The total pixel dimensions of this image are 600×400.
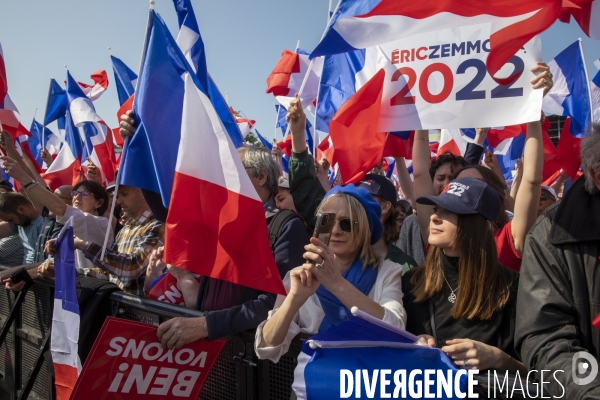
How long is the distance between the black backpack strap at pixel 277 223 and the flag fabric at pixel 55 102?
729cm

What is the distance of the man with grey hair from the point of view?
1.88 meters

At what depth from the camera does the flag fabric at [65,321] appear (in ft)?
9.77

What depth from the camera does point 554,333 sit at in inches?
74.9

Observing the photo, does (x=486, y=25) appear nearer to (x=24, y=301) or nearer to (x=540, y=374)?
(x=540, y=374)

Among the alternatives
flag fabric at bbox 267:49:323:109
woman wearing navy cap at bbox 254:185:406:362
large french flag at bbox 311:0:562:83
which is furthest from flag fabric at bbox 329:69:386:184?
flag fabric at bbox 267:49:323:109

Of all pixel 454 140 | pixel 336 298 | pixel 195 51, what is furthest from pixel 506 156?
pixel 336 298

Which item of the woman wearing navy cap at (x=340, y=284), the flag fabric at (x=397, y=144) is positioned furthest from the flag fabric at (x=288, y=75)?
the woman wearing navy cap at (x=340, y=284)

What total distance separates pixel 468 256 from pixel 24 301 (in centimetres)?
339

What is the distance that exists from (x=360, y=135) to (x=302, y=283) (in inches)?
85.4

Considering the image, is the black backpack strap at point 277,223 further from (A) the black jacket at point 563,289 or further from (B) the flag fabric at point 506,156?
(B) the flag fabric at point 506,156

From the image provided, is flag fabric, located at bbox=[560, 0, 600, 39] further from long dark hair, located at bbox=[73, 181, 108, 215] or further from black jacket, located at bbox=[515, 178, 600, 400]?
long dark hair, located at bbox=[73, 181, 108, 215]

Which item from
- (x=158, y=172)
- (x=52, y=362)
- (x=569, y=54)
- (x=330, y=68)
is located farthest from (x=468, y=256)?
(x=569, y=54)

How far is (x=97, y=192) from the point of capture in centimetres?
507

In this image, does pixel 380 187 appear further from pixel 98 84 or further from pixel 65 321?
pixel 98 84
